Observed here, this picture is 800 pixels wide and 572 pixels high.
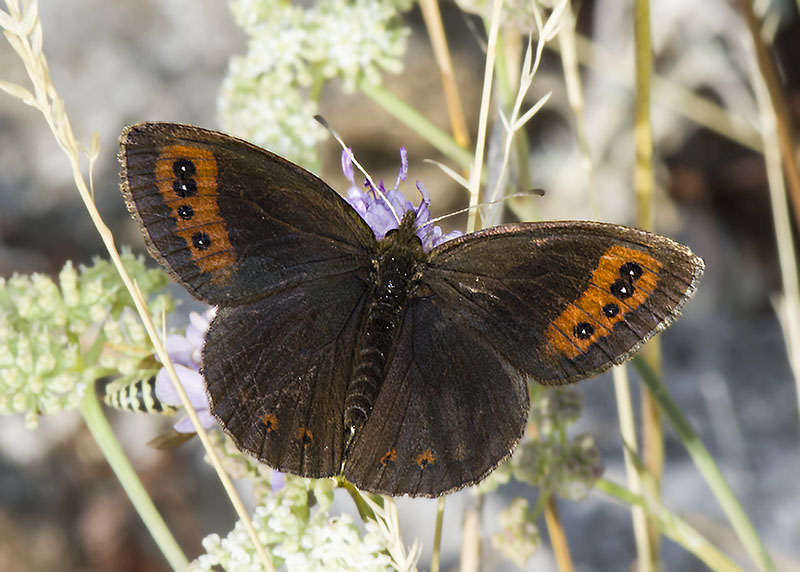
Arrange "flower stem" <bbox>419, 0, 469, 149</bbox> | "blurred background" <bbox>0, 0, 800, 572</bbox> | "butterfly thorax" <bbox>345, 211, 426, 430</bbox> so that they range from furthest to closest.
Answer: "blurred background" <bbox>0, 0, 800, 572</bbox>, "flower stem" <bbox>419, 0, 469, 149</bbox>, "butterfly thorax" <bbox>345, 211, 426, 430</bbox>

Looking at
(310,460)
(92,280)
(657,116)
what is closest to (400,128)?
(657,116)

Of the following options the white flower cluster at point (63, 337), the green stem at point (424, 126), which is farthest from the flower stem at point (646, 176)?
the white flower cluster at point (63, 337)

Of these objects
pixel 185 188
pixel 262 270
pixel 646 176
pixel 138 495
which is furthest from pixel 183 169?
pixel 646 176

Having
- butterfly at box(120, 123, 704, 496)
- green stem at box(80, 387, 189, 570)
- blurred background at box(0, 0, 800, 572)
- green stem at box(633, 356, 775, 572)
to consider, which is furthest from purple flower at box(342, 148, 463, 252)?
blurred background at box(0, 0, 800, 572)

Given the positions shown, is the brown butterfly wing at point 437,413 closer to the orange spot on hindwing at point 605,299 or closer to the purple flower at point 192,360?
the orange spot on hindwing at point 605,299

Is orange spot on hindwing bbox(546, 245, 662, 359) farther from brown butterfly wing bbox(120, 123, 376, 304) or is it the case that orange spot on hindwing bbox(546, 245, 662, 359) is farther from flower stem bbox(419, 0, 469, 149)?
flower stem bbox(419, 0, 469, 149)

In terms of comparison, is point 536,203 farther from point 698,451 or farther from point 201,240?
point 201,240

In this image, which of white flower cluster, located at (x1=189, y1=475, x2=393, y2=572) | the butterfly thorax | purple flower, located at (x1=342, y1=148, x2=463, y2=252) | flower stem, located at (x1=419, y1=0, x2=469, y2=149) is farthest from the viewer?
flower stem, located at (x1=419, y1=0, x2=469, y2=149)

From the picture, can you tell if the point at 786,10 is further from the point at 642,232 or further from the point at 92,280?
the point at 92,280
